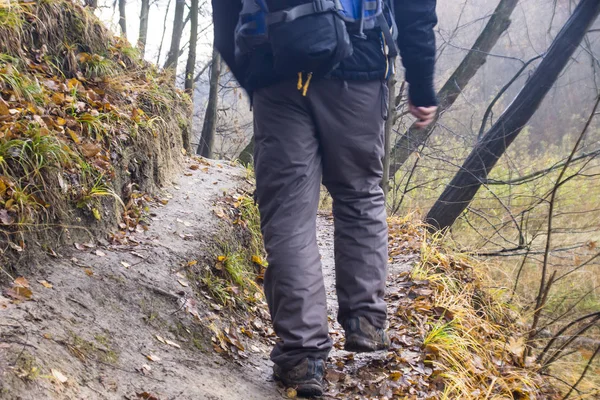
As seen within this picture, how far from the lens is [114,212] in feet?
10.4

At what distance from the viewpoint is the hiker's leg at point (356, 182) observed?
2.20m

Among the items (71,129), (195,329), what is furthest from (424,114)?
(71,129)

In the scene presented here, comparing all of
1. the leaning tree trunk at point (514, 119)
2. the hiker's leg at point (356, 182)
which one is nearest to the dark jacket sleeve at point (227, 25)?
the hiker's leg at point (356, 182)

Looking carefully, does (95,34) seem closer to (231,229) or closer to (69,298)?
(231,229)

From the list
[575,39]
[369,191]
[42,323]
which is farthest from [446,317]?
[575,39]

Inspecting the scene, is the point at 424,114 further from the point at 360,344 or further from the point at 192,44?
the point at 192,44

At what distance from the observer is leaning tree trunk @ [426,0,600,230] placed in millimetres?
5859

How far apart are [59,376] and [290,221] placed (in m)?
1.04

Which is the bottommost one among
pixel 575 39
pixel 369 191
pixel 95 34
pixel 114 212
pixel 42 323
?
pixel 42 323

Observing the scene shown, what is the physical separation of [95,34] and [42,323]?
3214mm

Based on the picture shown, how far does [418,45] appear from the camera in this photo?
7.98 feet

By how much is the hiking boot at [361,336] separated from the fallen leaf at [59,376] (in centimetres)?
114

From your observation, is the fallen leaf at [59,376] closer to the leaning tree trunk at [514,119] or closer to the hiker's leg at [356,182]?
the hiker's leg at [356,182]

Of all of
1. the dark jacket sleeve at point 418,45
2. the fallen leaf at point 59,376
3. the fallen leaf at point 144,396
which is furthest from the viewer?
the dark jacket sleeve at point 418,45
